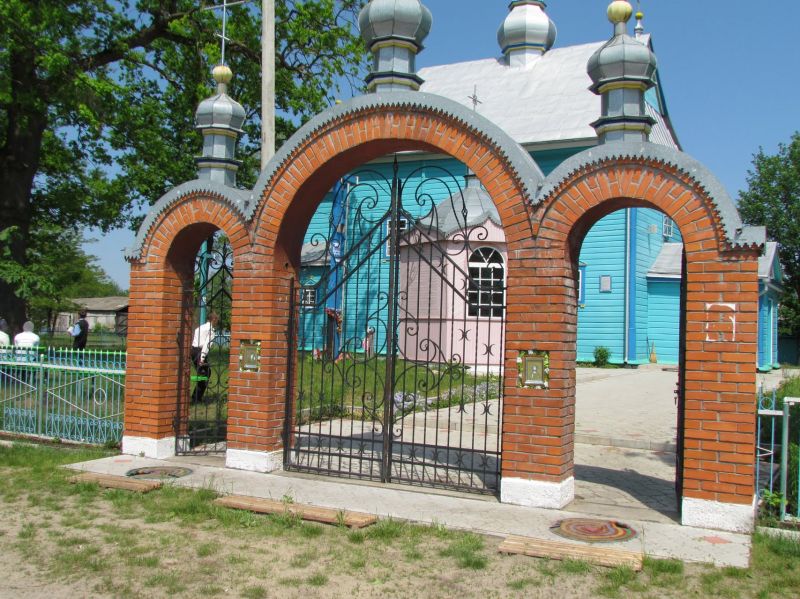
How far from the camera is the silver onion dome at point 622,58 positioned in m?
6.40

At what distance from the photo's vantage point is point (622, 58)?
21.0 ft

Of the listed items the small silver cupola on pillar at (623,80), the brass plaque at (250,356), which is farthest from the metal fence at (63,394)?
the small silver cupola on pillar at (623,80)

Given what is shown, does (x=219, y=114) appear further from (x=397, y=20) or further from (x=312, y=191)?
(x=397, y=20)

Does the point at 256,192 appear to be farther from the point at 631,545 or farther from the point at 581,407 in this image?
the point at 581,407

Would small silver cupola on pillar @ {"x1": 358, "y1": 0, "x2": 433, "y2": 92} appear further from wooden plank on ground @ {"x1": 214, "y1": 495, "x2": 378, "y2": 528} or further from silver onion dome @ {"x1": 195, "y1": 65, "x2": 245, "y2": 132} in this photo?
wooden plank on ground @ {"x1": 214, "y1": 495, "x2": 378, "y2": 528}

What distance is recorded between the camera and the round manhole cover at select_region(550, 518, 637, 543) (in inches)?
217

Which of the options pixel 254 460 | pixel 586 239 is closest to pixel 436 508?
pixel 254 460

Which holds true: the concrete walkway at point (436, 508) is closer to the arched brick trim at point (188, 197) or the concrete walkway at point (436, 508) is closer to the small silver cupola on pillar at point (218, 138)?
the arched brick trim at point (188, 197)

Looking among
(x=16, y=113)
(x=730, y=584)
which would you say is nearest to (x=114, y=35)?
(x=16, y=113)

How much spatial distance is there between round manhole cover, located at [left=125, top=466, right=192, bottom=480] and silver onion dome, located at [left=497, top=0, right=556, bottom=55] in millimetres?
21315

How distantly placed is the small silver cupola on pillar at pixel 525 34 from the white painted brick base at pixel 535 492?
21221 mm

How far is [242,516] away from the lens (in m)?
5.96

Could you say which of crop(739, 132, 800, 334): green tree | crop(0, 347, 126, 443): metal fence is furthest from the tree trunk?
crop(739, 132, 800, 334): green tree

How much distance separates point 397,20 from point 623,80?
7.62 feet
